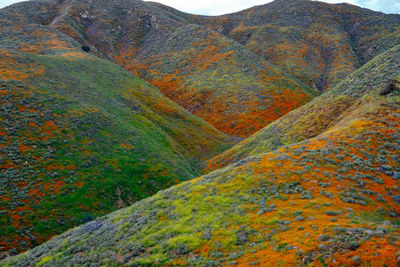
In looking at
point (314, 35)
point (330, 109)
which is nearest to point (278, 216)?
point (330, 109)

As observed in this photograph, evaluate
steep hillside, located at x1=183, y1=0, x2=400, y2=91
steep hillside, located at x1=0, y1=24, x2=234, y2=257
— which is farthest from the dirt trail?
steep hillside, located at x1=183, y1=0, x2=400, y2=91

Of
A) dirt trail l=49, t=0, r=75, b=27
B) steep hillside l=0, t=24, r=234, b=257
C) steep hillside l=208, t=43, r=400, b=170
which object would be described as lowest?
steep hillside l=0, t=24, r=234, b=257

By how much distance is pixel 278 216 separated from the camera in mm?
12656

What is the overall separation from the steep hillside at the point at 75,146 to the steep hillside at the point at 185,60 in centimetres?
1179

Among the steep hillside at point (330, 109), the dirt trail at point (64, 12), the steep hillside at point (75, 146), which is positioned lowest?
the steep hillside at point (75, 146)

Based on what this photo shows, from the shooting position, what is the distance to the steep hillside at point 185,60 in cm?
6269

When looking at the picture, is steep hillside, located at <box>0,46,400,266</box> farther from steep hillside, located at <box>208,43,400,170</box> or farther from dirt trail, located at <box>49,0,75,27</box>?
dirt trail, located at <box>49,0,75,27</box>

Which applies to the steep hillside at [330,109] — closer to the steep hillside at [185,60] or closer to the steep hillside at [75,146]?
the steep hillside at [75,146]

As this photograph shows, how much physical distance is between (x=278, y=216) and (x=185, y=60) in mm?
74579

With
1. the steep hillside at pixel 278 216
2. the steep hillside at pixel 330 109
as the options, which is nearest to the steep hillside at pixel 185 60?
the steep hillside at pixel 330 109

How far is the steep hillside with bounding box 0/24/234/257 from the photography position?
21938mm

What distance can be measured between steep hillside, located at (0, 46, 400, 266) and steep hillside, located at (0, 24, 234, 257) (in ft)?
18.6

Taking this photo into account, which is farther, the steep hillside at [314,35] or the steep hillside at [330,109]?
the steep hillside at [314,35]

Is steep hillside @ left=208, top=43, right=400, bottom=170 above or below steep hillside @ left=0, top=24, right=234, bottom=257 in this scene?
above
